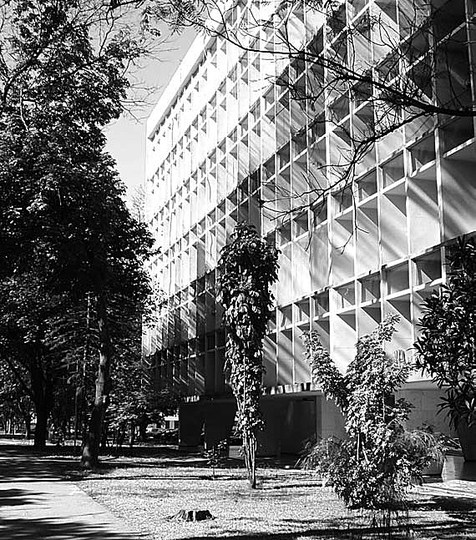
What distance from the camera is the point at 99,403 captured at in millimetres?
23312

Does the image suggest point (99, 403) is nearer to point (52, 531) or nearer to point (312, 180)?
point (312, 180)

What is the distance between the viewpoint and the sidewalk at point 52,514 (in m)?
10.3

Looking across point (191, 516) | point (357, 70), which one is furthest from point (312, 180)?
point (191, 516)

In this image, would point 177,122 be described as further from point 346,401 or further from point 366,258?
point 346,401

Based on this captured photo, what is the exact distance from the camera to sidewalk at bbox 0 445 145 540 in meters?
10.3

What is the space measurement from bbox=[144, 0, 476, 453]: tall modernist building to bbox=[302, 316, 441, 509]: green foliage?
2759 millimetres

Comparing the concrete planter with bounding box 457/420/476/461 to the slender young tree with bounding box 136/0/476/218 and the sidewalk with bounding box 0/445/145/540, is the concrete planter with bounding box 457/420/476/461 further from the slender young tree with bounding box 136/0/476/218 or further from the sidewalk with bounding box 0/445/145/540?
the sidewalk with bounding box 0/445/145/540

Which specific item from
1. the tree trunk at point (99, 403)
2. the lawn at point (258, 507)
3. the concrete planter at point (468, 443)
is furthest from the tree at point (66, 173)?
the concrete planter at point (468, 443)

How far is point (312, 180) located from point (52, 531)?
12.8 metres

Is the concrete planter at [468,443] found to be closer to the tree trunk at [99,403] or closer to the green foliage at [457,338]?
the tree trunk at [99,403]

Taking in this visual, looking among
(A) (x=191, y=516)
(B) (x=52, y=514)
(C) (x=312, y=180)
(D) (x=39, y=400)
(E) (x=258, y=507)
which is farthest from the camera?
(D) (x=39, y=400)

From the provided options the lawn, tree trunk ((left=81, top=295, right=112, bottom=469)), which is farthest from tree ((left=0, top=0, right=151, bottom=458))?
the lawn

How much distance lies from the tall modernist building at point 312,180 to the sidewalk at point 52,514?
4.86 metres

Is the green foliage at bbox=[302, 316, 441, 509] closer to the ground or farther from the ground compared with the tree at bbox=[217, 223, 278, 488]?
closer to the ground
